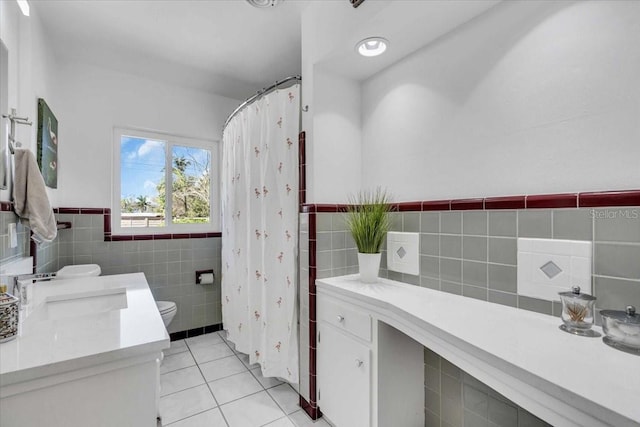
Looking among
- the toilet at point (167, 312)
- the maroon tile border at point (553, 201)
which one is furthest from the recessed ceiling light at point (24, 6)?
the maroon tile border at point (553, 201)

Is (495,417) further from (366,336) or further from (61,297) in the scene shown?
(61,297)

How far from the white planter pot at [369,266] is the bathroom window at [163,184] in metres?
1.96

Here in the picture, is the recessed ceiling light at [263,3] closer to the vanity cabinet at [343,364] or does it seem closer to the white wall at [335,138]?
the white wall at [335,138]

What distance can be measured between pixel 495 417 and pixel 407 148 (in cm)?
128

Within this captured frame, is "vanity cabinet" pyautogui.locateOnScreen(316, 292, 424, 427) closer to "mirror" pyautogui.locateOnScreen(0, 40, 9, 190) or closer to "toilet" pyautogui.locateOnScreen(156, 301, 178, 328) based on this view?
"toilet" pyautogui.locateOnScreen(156, 301, 178, 328)

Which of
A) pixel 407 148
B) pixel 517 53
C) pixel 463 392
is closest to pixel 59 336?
pixel 463 392

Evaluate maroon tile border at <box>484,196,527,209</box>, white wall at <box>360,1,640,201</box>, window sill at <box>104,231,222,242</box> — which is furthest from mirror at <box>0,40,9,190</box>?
maroon tile border at <box>484,196,527,209</box>

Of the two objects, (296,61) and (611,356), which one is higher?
(296,61)

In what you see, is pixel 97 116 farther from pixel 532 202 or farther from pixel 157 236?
pixel 532 202

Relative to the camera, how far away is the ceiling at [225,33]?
4.37 ft

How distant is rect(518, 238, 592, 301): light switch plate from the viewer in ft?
3.16

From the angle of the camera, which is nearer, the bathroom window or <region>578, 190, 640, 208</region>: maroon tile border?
<region>578, 190, 640, 208</region>: maroon tile border

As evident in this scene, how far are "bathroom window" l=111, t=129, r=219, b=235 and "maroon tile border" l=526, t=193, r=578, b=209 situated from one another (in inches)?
106

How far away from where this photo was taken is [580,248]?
0.97 metres
